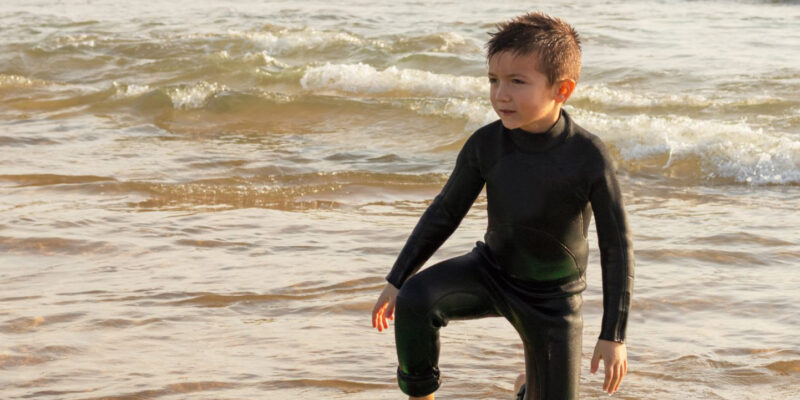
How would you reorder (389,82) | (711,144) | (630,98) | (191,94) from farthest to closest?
1. (389,82)
2. (191,94)
3. (630,98)
4. (711,144)

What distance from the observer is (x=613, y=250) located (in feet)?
9.15

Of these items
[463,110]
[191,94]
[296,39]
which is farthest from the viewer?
[296,39]

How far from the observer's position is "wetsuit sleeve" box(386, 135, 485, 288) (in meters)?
3.00

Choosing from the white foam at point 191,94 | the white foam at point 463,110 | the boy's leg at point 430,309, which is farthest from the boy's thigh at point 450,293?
the white foam at point 191,94

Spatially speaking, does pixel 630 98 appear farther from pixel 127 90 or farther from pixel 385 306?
pixel 385 306

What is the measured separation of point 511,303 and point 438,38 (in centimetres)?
1315

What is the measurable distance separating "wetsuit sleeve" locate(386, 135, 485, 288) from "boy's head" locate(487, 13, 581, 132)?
246 mm

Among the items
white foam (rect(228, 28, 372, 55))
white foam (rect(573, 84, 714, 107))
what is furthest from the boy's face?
white foam (rect(228, 28, 372, 55))

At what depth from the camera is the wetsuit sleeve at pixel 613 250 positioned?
109 inches

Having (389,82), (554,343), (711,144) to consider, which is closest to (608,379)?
(554,343)

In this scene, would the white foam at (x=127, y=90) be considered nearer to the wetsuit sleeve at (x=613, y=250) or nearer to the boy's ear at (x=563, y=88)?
the boy's ear at (x=563, y=88)

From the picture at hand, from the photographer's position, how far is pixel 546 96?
9.20 ft

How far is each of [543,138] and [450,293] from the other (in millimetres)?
488

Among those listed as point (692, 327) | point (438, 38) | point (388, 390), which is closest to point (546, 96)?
point (388, 390)
